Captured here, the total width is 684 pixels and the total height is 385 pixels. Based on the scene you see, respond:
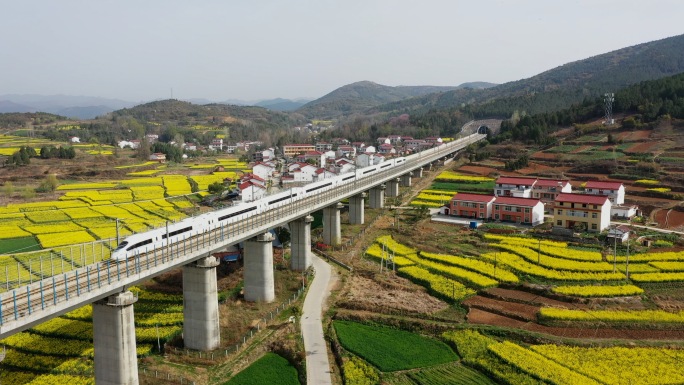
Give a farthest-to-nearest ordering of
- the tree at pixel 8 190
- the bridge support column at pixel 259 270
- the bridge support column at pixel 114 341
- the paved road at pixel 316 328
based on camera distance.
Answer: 1. the tree at pixel 8 190
2. the bridge support column at pixel 259 270
3. the paved road at pixel 316 328
4. the bridge support column at pixel 114 341

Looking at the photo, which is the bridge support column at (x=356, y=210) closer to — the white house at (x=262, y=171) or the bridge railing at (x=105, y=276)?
the bridge railing at (x=105, y=276)

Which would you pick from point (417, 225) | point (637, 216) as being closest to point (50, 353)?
point (417, 225)

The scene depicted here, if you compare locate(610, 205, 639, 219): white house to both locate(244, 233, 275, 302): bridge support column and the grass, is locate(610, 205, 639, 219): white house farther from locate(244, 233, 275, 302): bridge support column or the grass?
the grass

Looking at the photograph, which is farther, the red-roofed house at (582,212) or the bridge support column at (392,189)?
the bridge support column at (392,189)

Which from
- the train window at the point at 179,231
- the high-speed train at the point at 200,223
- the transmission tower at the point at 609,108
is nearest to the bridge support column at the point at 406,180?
the high-speed train at the point at 200,223

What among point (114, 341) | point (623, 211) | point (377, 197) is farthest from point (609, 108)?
point (114, 341)

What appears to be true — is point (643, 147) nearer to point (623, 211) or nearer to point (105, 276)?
point (623, 211)
